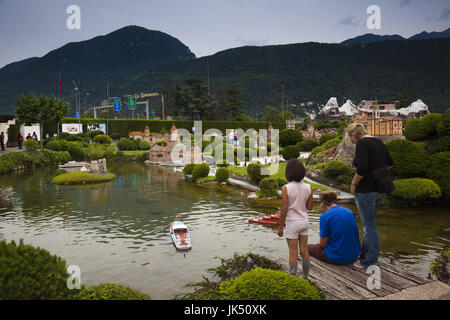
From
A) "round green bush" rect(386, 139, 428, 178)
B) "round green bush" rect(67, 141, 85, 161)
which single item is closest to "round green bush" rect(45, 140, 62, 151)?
"round green bush" rect(67, 141, 85, 161)

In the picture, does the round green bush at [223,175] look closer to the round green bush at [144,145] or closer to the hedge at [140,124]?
the round green bush at [144,145]

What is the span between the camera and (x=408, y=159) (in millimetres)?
18000

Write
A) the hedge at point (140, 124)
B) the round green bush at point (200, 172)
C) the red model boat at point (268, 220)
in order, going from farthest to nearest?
the hedge at point (140, 124), the round green bush at point (200, 172), the red model boat at point (268, 220)

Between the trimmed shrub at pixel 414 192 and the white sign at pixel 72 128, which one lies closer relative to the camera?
the trimmed shrub at pixel 414 192

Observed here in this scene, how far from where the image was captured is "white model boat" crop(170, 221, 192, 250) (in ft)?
37.2

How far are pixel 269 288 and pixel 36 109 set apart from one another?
39321mm

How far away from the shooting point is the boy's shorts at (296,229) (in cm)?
600

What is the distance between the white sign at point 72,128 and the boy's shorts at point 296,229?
54.6 meters

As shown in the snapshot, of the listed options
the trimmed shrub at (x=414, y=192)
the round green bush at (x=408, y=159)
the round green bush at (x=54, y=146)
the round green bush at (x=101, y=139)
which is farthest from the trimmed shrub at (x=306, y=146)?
the round green bush at (x=101, y=139)

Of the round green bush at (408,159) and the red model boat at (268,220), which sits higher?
the round green bush at (408,159)

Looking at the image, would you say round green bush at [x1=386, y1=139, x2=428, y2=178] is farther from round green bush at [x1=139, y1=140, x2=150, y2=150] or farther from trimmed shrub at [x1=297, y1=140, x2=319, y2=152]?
round green bush at [x1=139, y1=140, x2=150, y2=150]
